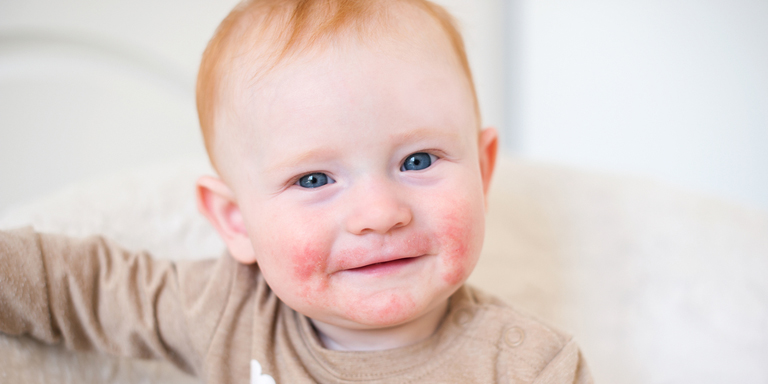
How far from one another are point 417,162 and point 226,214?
11.0 inches

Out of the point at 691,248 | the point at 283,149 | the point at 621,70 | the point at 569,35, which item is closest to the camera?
the point at 283,149

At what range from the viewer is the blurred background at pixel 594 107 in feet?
3.10

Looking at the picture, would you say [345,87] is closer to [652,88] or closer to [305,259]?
[305,259]

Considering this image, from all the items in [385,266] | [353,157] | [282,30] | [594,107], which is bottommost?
[594,107]

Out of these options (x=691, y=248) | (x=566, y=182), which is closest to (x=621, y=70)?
(x=566, y=182)

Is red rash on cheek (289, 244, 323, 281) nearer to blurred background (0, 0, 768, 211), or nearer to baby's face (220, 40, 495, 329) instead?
baby's face (220, 40, 495, 329)

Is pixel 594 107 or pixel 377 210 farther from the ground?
pixel 377 210

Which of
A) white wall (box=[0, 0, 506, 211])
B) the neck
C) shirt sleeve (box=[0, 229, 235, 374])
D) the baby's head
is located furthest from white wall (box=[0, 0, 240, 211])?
the neck

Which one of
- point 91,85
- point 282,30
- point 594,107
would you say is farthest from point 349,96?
point 594,107

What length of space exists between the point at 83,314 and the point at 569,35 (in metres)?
1.75

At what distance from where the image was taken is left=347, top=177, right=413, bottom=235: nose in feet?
1.82

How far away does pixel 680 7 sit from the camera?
1.61 m

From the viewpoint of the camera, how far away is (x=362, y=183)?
577 mm

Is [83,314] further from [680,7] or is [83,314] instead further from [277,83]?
[680,7]
